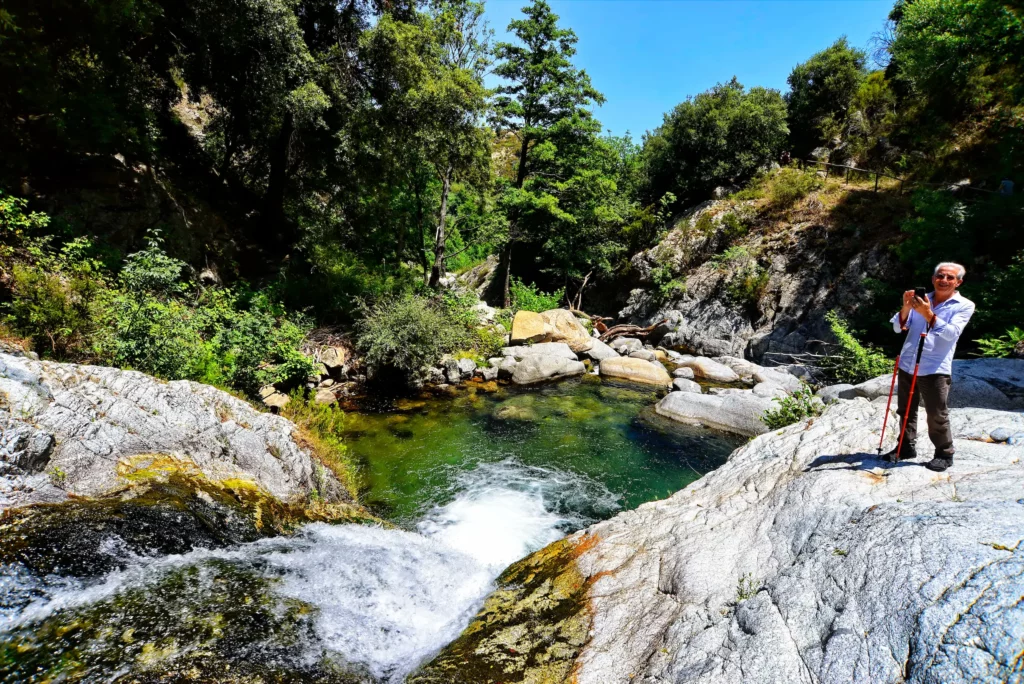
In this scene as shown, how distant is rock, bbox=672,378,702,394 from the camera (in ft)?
40.5

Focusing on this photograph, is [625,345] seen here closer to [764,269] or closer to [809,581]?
[764,269]

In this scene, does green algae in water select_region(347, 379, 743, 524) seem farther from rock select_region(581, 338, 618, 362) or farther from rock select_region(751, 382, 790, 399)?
rock select_region(581, 338, 618, 362)

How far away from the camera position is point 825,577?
2967 mm

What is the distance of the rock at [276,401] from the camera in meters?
7.68

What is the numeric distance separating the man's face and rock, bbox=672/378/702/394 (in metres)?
8.45

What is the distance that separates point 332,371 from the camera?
11.4 meters

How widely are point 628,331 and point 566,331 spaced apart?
14.5 feet

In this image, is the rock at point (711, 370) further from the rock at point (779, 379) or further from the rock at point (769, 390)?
the rock at point (769, 390)

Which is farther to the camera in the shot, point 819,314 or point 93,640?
point 819,314

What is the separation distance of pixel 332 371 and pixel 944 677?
37.8 ft

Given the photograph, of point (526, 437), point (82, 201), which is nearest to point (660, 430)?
point (526, 437)

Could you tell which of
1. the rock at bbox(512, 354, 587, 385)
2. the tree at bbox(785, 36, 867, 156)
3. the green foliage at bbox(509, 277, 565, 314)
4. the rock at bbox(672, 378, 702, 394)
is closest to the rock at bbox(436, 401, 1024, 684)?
the rock at bbox(672, 378, 702, 394)

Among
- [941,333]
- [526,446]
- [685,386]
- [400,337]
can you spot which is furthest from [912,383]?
[400,337]

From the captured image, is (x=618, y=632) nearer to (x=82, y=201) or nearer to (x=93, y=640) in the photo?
(x=93, y=640)
